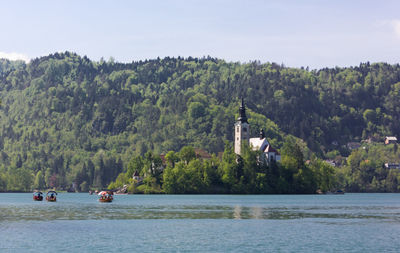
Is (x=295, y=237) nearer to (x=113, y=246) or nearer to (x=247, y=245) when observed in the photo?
(x=247, y=245)

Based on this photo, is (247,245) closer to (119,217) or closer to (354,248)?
(354,248)

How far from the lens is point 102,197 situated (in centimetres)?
19012

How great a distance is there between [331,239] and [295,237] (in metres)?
4.72

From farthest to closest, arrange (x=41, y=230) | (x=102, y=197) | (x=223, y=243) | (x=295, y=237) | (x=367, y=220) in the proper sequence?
(x=102, y=197) → (x=367, y=220) → (x=41, y=230) → (x=295, y=237) → (x=223, y=243)

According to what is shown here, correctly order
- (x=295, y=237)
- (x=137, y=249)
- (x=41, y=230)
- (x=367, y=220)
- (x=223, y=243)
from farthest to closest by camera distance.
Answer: (x=367, y=220), (x=41, y=230), (x=295, y=237), (x=223, y=243), (x=137, y=249)

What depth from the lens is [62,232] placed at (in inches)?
3442

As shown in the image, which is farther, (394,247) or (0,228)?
(0,228)

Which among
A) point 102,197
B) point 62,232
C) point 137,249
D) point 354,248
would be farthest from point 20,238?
point 102,197

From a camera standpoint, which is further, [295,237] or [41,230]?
[41,230]

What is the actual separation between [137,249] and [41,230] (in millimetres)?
22312

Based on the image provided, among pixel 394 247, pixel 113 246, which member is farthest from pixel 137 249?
pixel 394 247

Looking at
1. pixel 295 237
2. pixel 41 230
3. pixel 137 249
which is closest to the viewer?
pixel 137 249

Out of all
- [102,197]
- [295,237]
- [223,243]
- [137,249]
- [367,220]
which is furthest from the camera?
[102,197]

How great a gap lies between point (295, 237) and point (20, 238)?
112ft
